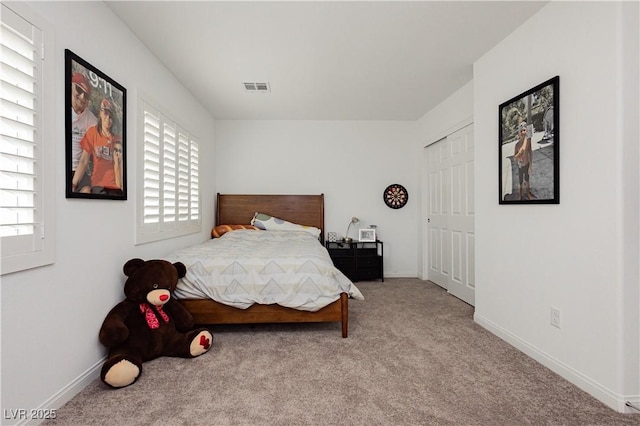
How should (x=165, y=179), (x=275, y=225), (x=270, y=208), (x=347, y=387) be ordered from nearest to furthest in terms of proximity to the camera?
(x=347, y=387) < (x=165, y=179) < (x=275, y=225) < (x=270, y=208)

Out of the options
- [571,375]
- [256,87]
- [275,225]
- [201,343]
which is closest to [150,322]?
[201,343]

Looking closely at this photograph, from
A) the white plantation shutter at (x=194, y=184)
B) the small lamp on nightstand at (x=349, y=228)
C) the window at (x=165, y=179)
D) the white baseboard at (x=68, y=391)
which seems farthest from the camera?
the small lamp on nightstand at (x=349, y=228)

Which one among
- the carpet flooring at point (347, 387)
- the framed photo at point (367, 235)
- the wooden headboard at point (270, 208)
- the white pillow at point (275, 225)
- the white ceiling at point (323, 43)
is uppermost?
the white ceiling at point (323, 43)

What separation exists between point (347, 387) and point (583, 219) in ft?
5.75

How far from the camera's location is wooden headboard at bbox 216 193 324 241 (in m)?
4.82

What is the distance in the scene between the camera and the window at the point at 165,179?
2.69m

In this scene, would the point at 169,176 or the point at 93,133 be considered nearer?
the point at 93,133

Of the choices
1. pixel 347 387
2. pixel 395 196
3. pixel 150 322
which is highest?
pixel 395 196

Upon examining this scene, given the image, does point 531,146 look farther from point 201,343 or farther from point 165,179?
point 165,179

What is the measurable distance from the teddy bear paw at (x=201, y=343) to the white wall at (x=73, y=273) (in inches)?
22.8

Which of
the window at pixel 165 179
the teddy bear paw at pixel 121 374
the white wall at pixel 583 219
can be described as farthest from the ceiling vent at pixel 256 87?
the teddy bear paw at pixel 121 374

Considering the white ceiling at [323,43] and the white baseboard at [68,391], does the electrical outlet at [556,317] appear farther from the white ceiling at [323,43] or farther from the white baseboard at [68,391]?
the white baseboard at [68,391]

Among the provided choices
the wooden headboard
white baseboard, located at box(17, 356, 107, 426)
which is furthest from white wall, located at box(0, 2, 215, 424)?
the wooden headboard

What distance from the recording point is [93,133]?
1997 mm
